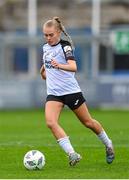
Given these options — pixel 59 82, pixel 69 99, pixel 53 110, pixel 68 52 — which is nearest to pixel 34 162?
pixel 53 110

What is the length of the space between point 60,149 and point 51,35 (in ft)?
12.4

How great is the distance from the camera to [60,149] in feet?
54.4

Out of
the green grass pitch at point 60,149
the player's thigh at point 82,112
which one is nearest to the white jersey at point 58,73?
the player's thigh at point 82,112

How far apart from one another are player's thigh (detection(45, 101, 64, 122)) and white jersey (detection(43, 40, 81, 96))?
159mm

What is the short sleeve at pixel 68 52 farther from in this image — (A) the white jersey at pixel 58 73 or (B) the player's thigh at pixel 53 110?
(B) the player's thigh at pixel 53 110

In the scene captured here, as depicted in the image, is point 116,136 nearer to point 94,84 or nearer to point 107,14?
point 94,84

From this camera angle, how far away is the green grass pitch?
1277cm

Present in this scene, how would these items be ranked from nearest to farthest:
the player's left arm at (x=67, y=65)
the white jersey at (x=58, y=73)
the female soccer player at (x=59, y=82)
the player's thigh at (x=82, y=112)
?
the player's left arm at (x=67, y=65)
the female soccer player at (x=59, y=82)
the white jersey at (x=58, y=73)
the player's thigh at (x=82, y=112)

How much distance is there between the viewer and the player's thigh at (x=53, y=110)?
13391 mm

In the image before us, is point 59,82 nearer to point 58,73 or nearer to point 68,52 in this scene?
point 58,73

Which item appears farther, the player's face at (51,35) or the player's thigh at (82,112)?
the player's thigh at (82,112)

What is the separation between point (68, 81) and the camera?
13.6 meters

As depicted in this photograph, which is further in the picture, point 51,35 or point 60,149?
point 60,149

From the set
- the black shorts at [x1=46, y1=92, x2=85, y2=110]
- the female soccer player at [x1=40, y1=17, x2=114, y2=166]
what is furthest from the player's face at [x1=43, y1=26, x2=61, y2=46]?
the black shorts at [x1=46, y1=92, x2=85, y2=110]
